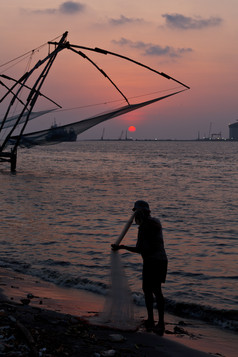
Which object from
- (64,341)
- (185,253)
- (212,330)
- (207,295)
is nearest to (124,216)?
(185,253)

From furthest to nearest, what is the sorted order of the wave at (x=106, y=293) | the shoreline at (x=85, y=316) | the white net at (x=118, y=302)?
the wave at (x=106, y=293) < the white net at (x=118, y=302) < the shoreline at (x=85, y=316)

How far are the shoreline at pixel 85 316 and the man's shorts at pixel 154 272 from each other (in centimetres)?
56

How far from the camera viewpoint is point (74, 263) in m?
8.99

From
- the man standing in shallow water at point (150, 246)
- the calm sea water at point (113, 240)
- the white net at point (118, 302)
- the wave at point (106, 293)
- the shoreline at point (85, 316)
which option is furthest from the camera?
the calm sea water at point (113, 240)

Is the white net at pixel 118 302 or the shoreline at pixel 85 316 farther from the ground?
the white net at pixel 118 302

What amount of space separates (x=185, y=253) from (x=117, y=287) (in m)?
5.23

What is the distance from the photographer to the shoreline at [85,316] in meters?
4.56

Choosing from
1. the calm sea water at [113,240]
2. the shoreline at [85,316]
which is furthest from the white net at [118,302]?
the calm sea water at [113,240]

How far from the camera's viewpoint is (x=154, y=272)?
4934 mm

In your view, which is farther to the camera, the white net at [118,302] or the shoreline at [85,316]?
the white net at [118,302]

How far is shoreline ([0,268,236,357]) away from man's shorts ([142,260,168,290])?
0.56m

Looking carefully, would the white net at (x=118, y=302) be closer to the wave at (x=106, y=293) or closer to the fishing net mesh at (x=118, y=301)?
the fishing net mesh at (x=118, y=301)

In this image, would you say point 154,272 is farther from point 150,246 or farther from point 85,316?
point 85,316

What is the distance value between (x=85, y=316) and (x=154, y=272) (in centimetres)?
117
